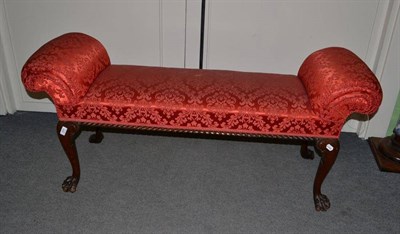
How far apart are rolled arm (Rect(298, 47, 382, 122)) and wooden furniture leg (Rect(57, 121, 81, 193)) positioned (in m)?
1.26

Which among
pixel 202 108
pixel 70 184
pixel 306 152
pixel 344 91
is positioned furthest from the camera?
pixel 306 152

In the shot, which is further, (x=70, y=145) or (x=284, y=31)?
(x=284, y=31)

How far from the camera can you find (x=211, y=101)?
193cm

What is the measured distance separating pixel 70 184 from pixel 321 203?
1.41 metres

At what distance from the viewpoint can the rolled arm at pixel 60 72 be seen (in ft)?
6.10

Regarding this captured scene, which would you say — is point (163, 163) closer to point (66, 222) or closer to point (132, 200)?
point (132, 200)

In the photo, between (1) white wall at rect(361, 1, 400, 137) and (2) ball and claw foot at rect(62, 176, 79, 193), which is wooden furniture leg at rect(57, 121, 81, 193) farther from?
(1) white wall at rect(361, 1, 400, 137)

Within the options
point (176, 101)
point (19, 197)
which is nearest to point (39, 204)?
point (19, 197)

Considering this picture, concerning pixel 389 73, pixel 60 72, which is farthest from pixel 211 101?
pixel 389 73

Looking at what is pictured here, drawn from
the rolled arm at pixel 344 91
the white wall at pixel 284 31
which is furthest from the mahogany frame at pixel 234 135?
the white wall at pixel 284 31

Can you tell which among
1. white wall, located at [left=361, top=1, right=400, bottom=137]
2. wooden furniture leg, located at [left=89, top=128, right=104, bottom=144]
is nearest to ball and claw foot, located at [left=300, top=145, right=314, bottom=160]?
white wall, located at [left=361, top=1, right=400, bottom=137]

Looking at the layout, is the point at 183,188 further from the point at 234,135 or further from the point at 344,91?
the point at 344,91

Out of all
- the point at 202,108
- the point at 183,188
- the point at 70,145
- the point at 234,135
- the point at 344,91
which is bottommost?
the point at 183,188

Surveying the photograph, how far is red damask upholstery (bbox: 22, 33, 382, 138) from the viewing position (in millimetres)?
1843
